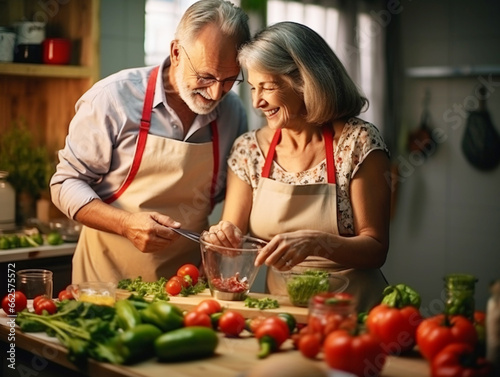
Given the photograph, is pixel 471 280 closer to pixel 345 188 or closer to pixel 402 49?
pixel 345 188

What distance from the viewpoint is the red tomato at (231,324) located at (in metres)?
1.83

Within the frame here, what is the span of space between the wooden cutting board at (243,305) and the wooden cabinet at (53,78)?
132 cm

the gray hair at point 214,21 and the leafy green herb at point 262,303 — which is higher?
the gray hair at point 214,21

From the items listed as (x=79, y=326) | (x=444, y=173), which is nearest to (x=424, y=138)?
(x=444, y=173)

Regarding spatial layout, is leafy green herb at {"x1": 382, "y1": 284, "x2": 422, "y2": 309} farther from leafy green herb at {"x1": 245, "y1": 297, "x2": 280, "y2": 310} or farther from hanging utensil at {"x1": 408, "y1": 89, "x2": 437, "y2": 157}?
hanging utensil at {"x1": 408, "y1": 89, "x2": 437, "y2": 157}

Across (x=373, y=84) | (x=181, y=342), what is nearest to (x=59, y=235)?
(x=181, y=342)

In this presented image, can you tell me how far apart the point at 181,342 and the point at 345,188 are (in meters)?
0.93

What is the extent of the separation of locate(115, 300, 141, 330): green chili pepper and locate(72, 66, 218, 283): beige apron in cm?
82

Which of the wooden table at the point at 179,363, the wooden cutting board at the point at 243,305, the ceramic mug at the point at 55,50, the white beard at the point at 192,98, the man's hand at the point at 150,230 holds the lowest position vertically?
the wooden table at the point at 179,363

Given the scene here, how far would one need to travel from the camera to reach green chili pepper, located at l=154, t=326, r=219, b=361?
1648 millimetres

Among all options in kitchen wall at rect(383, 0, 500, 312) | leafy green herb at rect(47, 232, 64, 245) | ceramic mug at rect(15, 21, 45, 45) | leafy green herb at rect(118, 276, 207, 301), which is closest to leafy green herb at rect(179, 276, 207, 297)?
leafy green herb at rect(118, 276, 207, 301)

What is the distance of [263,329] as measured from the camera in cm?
172

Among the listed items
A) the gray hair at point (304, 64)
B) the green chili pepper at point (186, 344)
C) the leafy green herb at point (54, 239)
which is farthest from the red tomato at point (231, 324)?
the leafy green herb at point (54, 239)

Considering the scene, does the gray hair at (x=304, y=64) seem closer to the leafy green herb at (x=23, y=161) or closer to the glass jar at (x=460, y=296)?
the glass jar at (x=460, y=296)
